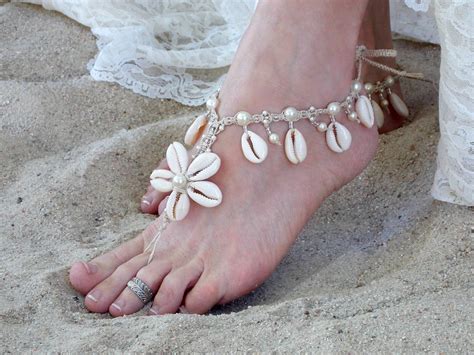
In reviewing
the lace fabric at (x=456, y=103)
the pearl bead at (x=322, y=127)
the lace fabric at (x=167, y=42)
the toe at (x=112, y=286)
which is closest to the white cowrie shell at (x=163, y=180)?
the toe at (x=112, y=286)

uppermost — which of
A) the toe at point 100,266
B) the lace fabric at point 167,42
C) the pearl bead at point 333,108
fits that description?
the pearl bead at point 333,108

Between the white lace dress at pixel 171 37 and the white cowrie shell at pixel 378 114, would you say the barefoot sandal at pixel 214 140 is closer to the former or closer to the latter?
→ the white cowrie shell at pixel 378 114

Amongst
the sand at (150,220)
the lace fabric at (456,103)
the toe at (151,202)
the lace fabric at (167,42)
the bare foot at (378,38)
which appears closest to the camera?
the sand at (150,220)

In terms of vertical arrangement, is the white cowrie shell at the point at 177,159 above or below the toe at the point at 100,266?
above

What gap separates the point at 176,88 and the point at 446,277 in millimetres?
879

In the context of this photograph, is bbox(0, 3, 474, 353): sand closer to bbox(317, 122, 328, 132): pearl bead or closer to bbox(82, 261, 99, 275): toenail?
bbox(82, 261, 99, 275): toenail

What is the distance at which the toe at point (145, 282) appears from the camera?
115 centimetres

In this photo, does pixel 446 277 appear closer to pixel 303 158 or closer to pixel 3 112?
pixel 303 158

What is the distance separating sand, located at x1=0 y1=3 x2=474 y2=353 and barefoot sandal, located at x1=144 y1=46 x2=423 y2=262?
0.45ft

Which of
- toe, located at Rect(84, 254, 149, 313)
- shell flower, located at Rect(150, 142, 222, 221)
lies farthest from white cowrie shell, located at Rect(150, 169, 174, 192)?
toe, located at Rect(84, 254, 149, 313)

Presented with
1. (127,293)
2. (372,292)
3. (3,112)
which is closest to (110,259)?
(127,293)

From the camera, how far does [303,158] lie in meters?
1.26

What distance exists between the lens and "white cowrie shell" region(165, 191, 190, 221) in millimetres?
1226

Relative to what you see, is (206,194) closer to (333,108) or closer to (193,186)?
(193,186)
